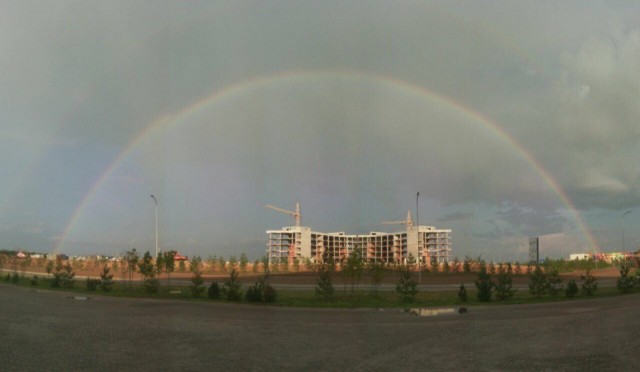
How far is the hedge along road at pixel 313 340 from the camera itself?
11219 mm

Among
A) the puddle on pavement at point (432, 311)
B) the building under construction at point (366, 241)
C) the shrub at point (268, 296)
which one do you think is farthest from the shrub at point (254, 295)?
the building under construction at point (366, 241)

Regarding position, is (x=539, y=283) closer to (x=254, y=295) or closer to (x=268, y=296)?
(x=268, y=296)

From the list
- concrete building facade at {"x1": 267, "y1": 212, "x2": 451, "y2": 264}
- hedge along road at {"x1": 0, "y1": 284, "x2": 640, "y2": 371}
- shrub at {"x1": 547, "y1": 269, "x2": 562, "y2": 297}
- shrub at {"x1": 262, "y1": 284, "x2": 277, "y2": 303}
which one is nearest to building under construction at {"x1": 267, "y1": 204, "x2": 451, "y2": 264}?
concrete building facade at {"x1": 267, "y1": 212, "x2": 451, "y2": 264}

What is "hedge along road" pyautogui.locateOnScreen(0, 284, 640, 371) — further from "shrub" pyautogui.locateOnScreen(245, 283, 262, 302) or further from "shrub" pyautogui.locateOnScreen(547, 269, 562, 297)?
"shrub" pyautogui.locateOnScreen(547, 269, 562, 297)

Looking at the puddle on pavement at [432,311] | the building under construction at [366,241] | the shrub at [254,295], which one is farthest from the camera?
the building under construction at [366,241]

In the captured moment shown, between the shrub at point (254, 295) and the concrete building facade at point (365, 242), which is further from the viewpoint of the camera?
the concrete building facade at point (365, 242)

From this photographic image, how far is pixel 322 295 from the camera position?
108 ft

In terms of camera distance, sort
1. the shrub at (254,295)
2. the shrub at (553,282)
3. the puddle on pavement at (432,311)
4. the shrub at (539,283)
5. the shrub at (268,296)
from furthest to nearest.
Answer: the shrub at (539,283) → the shrub at (553,282) → the shrub at (254,295) → the shrub at (268,296) → the puddle on pavement at (432,311)

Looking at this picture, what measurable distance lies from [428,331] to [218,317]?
905 cm

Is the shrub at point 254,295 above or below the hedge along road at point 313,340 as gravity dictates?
below

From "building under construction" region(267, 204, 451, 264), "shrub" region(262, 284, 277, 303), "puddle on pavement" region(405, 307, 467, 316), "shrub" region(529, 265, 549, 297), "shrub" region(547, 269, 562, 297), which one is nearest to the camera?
"puddle on pavement" region(405, 307, 467, 316)

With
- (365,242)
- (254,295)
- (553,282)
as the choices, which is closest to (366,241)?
(365,242)

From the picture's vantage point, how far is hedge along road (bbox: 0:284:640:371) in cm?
1122

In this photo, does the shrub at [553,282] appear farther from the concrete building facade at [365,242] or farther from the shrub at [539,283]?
the concrete building facade at [365,242]
